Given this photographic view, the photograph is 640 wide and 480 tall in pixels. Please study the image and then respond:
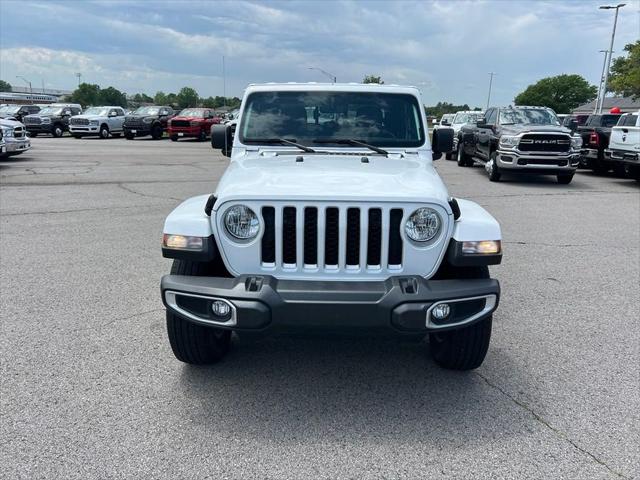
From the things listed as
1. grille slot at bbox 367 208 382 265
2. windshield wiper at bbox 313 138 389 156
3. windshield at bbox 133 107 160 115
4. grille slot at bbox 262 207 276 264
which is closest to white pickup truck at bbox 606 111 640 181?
windshield wiper at bbox 313 138 389 156

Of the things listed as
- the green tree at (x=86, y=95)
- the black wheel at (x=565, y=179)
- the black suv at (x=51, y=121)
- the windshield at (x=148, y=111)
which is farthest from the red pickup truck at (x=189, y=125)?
the green tree at (x=86, y=95)

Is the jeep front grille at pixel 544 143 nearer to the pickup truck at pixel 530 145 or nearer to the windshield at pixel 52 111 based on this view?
the pickup truck at pixel 530 145

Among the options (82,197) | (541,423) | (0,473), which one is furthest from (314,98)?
(82,197)

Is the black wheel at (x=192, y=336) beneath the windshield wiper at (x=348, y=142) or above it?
beneath

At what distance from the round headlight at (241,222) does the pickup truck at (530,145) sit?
1144 centimetres

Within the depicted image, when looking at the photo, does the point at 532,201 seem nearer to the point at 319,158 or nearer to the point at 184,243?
the point at 319,158

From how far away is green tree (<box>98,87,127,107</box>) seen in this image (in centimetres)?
12241

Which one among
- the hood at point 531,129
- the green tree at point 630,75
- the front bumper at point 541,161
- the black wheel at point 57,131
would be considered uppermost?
the green tree at point 630,75

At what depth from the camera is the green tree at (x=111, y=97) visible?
122 meters

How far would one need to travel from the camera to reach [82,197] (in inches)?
412

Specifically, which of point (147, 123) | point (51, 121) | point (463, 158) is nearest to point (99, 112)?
point (147, 123)

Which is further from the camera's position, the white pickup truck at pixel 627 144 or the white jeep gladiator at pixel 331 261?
the white pickup truck at pixel 627 144

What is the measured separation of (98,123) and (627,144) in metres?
27.0

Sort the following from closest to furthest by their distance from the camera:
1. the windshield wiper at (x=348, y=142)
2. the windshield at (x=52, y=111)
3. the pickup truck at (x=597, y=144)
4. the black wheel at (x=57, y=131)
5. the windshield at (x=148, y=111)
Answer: the windshield wiper at (x=348, y=142)
the pickup truck at (x=597, y=144)
the windshield at (x=148, y=111)
the black wheel at (x=57, y=131)
the windshield at (x=52, y=111)
